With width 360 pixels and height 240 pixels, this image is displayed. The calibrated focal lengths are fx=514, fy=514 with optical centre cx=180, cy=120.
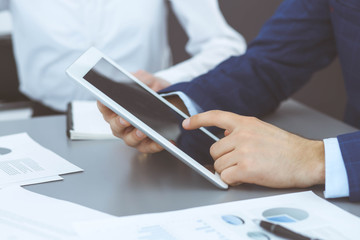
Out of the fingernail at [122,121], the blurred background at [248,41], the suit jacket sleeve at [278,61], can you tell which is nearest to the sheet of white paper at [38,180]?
the fingernail at [122,121]

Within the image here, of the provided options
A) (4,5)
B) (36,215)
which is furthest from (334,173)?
(4,5)

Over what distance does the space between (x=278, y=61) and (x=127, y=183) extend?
0.54 m

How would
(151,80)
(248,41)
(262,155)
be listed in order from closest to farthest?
1. (262,155)
2. (151,80)
3. (248,41)

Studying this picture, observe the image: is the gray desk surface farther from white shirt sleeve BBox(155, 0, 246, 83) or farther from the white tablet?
white shirt sleeve BBox(155, 0, 246, 83)

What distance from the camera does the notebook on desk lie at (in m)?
0.89

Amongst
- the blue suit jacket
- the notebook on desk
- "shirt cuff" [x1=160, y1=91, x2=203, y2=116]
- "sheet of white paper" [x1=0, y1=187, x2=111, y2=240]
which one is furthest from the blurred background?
"sheet of white paper" [x1=0, y1=187, x2=111, y2=240]

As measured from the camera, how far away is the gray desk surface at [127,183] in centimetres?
65

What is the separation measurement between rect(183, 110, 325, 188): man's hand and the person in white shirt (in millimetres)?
713

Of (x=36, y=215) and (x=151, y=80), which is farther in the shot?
(x=151, y=80)

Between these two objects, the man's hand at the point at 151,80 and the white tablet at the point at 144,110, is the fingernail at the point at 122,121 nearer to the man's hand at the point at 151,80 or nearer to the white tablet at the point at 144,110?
the white tablet at the point at 144,110

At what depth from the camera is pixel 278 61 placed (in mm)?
1114

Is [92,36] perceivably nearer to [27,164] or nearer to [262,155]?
[27,164]

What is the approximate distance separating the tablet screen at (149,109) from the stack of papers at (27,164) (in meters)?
0.13

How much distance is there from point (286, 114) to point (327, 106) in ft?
3.66
